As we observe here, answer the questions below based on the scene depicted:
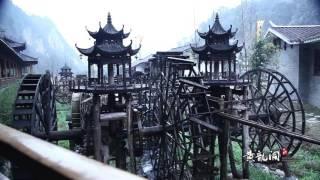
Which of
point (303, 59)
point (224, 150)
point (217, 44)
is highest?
point (217, 44)

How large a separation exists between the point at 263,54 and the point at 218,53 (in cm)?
846

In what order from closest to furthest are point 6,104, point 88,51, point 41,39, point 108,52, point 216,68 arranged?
point 108,52, point 88,51, point 216,68, point 6,104, point 41,39

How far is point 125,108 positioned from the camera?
460 inches

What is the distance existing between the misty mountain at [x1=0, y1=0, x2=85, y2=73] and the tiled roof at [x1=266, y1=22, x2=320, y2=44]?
25.4 m

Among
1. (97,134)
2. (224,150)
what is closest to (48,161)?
(224,150)

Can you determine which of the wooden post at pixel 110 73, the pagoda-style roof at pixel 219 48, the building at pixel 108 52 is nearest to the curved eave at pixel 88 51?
the building at pixel 108 52

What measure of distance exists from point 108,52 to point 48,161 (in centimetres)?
1014

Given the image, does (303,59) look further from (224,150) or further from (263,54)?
(224,150)

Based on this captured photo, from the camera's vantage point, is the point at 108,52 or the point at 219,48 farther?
the point at 219,48

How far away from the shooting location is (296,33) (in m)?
19.8

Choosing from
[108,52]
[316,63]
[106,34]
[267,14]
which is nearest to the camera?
[108,52]

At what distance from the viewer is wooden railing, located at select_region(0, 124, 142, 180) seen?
2.58ft

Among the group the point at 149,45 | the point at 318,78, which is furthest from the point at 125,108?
the point at 149,45

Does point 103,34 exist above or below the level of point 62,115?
above
